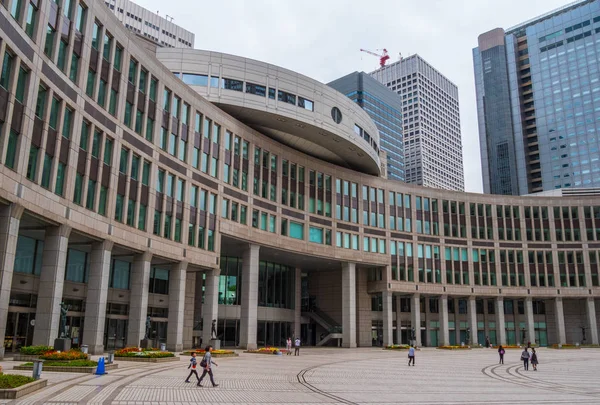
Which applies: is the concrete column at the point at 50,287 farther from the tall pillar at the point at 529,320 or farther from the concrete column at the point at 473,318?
the tall pillar at the point at 529,320

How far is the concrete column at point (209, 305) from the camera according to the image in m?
52.2

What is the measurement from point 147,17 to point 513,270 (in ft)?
453

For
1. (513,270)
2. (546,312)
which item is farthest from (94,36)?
(546,312)

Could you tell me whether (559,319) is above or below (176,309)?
above

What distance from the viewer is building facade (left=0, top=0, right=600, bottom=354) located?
33.4 meters

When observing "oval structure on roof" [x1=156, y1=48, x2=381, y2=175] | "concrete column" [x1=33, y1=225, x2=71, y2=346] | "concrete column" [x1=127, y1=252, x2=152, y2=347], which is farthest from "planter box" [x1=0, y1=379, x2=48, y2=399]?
"oval structure on roof" [x1=156, y1=48, x2=381, y2=175]

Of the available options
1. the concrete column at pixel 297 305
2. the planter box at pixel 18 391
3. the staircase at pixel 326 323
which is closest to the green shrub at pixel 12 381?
the planter box at pixel 18 391

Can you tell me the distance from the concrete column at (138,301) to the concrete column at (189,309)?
12.7 metres

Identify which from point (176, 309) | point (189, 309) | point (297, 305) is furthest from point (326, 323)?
point (176, 309)

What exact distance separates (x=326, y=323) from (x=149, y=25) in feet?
432

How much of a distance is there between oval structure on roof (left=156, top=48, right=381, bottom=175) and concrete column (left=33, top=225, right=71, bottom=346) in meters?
25.8

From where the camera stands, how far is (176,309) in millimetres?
47750

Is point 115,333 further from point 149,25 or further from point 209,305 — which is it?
point 149,25

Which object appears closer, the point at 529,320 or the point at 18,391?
the point at 18,391
